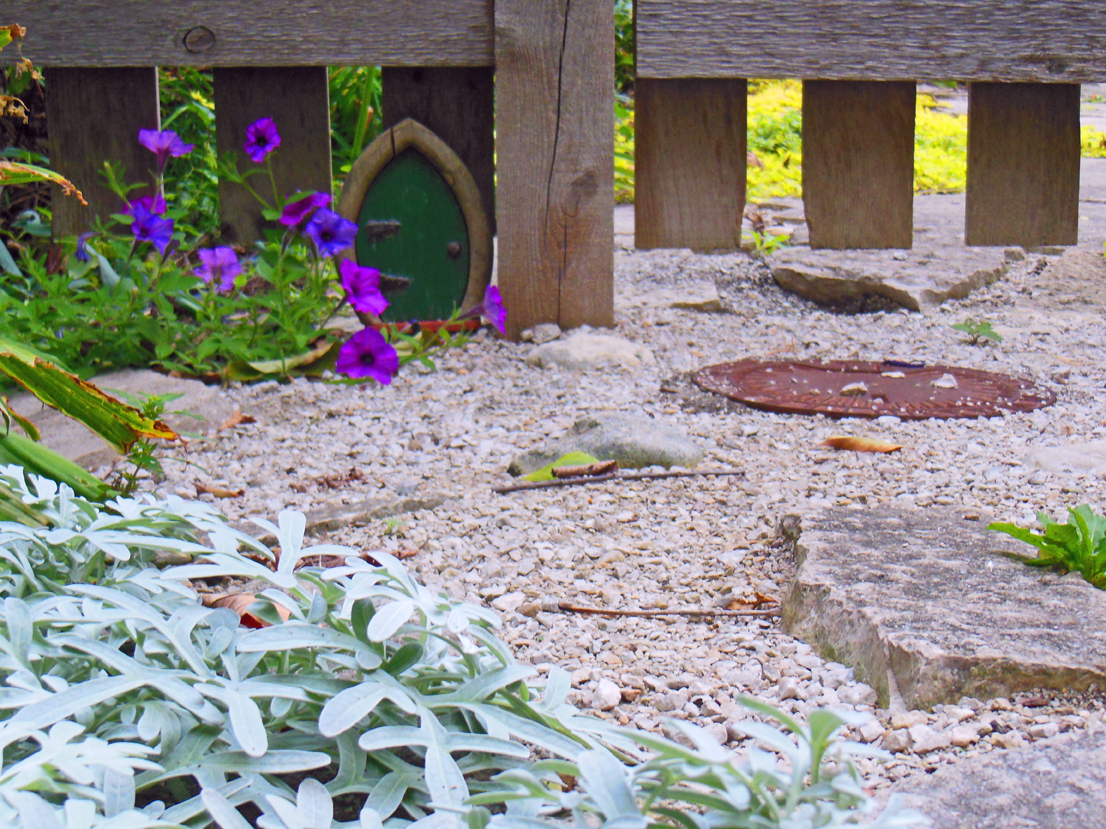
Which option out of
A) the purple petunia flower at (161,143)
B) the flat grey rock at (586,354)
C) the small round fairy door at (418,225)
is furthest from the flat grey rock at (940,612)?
the purple petunia flower at (161,143)

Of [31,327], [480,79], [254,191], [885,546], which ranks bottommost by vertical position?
[885,546]

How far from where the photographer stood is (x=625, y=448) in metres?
2.23

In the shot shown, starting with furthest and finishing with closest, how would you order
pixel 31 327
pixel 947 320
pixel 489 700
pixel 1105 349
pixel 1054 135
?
pixel 947 320 → pixel 1105 349 → pixel 1054 135 → pixel 31 327 → pixel 489 700

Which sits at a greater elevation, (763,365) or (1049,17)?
(1049,17)

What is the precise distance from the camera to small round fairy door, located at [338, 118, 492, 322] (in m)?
3.31

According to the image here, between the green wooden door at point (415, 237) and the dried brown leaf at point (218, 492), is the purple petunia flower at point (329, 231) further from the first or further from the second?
the dried brown leaf at point (218, 492)

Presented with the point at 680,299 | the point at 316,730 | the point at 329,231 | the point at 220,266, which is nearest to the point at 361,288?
the point at 329,231

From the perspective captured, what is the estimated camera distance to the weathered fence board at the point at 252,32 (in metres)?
3.03

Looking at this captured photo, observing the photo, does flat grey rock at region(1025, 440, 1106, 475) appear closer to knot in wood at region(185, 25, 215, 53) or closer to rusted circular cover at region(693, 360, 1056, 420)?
rusted circular cover at region(693, 360, 1056, 420)

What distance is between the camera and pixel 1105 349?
3.38 metres

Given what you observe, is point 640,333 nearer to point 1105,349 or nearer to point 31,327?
point 1105,349

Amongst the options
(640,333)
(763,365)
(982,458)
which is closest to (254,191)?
(640,333)

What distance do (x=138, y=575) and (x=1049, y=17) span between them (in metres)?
2.91

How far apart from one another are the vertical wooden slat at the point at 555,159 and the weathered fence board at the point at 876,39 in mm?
175
